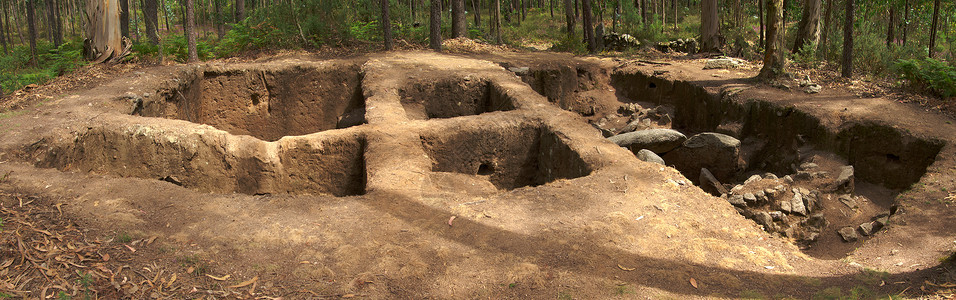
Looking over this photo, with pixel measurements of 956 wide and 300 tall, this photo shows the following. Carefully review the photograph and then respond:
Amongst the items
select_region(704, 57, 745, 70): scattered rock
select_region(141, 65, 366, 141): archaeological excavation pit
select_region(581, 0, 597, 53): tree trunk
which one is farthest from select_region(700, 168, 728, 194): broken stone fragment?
select_region(581, 0, 597, 53): tree trunk

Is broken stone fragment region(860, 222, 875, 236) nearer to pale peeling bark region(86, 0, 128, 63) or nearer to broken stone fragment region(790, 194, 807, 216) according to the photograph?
broken stone fragment region(790, 194, 807, 216)

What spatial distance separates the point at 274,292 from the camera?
4.13 m

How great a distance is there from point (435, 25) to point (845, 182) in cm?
998

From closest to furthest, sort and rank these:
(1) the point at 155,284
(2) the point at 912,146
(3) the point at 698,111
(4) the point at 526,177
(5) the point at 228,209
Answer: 1. (1) the point at 155,284
2. (5) the point at 228,209
3. (2) the point at 912,146
4. (4) the point at 526,177
5. (3) the point at 698,111

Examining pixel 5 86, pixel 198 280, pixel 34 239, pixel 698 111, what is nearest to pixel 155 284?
pixel 198 280

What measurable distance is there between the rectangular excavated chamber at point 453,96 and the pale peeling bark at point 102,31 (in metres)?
7.08

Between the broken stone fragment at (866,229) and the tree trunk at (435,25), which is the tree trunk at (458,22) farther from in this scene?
the broken stone fragment at (866,229)

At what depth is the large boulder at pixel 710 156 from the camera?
940 cm

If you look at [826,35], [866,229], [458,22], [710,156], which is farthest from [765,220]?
[458,22]

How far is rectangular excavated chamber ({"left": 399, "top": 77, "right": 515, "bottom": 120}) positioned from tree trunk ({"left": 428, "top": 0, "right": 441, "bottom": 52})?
12.9 ft

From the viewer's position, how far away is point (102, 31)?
A: 12.4m

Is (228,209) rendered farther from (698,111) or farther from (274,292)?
(698,111)

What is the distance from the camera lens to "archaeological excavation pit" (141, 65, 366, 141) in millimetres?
12164

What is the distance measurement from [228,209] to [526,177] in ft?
13.9
